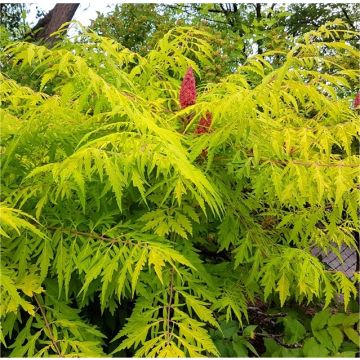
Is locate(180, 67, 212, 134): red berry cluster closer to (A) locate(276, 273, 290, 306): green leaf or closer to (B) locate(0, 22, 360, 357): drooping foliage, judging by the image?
(B) locate(0, 22, 360, 357): drooping foliage

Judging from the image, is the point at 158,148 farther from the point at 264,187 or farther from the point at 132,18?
the point at 132,18

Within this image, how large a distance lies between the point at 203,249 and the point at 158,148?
2.97 ft

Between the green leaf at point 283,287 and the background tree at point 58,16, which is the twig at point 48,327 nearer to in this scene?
the green leaf at point 283,287

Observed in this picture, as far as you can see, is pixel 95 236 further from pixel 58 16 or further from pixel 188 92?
pixel 58 16

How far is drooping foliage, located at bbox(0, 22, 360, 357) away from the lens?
1.59m

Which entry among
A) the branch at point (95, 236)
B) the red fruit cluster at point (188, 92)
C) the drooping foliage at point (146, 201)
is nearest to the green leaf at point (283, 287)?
the drooping foliage at point (146, 201)

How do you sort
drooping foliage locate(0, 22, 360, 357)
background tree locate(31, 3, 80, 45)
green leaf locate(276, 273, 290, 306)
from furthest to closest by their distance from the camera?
1. background tree locate(31, 3, 80, 45)
2. green leaf locate(276, 273, 290, 306)
3. drooping foliage locate(0, 22, 360, 357)

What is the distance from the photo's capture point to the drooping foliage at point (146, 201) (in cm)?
159

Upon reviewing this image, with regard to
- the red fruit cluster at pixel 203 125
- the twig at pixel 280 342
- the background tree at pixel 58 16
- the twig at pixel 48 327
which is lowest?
the twig at pixel 280 342

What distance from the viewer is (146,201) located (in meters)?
1.81

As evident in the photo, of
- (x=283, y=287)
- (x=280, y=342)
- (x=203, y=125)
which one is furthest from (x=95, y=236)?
(x=280, y=342)

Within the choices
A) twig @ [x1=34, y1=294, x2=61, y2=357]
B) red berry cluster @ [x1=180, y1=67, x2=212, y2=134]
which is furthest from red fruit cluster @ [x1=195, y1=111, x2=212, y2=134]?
twig @ [x1=34, y1=294, x2=61, y2=357]

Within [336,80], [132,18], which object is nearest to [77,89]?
[336,80]

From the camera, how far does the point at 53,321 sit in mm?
1723
